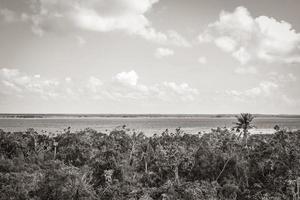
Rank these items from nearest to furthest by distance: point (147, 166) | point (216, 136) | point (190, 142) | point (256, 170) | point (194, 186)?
point (194, 186) → point (256, 170) → point (147, 166) → point (216, 136) → point (190, 142)

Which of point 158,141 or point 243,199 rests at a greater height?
point 158,141

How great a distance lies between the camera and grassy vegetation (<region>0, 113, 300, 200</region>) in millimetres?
27250

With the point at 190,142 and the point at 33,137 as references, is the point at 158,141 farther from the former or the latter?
the point at 33,137

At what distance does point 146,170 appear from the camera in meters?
41.3

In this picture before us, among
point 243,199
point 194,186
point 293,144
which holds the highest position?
point 293,144

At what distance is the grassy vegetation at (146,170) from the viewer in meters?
27.2

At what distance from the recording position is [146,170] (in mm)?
41312

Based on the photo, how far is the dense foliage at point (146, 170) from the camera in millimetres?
27234

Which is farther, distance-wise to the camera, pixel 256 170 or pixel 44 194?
pixel 256 170

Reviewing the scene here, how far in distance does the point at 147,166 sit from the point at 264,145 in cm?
1475

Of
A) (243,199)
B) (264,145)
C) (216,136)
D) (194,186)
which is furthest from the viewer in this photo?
(216,136)

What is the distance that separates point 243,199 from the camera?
103 ft

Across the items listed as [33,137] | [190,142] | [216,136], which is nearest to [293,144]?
[216,136]

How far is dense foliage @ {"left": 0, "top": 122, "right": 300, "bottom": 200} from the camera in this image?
2723 centimetres
